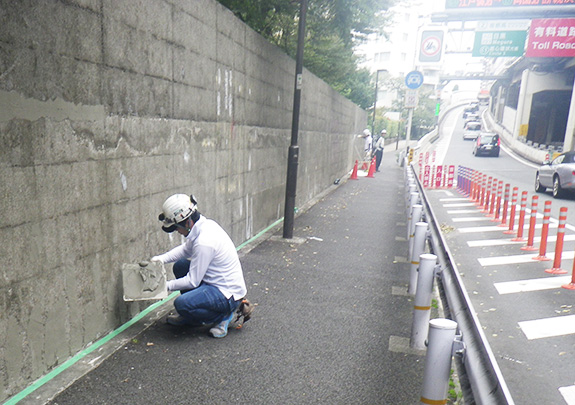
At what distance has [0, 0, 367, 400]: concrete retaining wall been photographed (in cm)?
322

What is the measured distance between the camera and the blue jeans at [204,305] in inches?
175

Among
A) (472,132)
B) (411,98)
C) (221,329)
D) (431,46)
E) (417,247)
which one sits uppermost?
→ (431,46)

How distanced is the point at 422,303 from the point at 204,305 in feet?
6.82

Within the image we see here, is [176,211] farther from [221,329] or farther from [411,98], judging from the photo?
[411,98]

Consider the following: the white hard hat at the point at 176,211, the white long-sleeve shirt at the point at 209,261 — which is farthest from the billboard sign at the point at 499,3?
the white hard hat at the point at 176,211

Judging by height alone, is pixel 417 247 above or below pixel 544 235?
above

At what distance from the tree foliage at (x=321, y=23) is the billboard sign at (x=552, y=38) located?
13349 millimetres

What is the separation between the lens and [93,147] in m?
3.99

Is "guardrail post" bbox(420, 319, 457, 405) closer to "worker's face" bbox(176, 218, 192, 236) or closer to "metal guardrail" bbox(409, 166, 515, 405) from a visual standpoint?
"metal guardrail" bbox(409, 166, 515, 405)

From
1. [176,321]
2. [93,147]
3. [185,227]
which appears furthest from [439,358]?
[93,147]

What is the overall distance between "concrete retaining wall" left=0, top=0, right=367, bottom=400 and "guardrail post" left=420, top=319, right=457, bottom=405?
110 inches

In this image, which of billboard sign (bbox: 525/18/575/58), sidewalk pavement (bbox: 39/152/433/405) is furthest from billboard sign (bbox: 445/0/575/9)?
sidewalk pavement (bbox: 39/152/433/405)

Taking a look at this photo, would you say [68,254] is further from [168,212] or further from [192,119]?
[192,119]

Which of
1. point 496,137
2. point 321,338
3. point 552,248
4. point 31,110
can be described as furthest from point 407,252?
point 496,137
